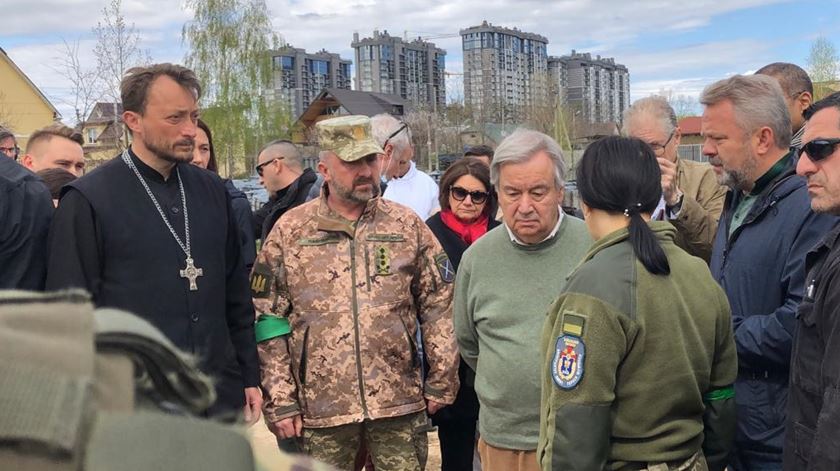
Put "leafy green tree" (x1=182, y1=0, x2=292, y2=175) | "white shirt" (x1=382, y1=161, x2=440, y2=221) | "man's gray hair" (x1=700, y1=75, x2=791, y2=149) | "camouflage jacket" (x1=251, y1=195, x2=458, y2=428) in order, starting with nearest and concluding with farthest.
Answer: "man's gray hair" (x1=700, y1=75, x2=791, y2=149), "camouflage jacket" (x1=251, y1=195, x2=458, y2=428), "white shirt" (x1=382, y1=161, x2=440, y2=221), "leafy green tree" (x1=182, y1=0, x2=292, y2=175)

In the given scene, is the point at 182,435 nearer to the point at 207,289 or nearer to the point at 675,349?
the point at 675,349

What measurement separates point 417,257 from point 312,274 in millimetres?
495

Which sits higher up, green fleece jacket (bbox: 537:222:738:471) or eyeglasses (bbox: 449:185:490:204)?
eyeglasses (bbox: 449:185:490:204)

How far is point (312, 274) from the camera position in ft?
10.4

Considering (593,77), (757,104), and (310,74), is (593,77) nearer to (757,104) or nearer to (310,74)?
(310,74)

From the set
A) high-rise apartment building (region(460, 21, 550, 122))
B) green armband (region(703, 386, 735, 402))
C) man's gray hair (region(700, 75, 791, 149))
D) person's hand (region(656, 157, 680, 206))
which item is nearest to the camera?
green armband (region(703, 386, 735, 402))

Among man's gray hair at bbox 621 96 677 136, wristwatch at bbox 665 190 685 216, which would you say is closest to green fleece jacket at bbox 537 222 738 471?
wristwatch at bbox 665 190 685 216

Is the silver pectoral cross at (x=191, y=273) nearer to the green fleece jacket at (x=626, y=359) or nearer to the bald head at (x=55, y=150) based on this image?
the green fleece jacket at (x=626, y=359)

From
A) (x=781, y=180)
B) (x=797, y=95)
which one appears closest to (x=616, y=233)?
(x=781, y=180)

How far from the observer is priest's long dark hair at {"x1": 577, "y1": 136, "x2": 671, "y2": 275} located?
7.63ft

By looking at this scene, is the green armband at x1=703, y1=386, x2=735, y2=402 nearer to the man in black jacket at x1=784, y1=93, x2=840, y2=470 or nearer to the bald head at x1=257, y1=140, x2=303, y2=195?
the man in black jacket at x1=784, y1=93, x2=840, y2=470

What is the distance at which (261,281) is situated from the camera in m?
3.21

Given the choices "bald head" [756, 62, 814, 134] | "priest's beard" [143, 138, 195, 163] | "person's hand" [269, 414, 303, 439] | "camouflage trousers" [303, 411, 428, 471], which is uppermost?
"bald head" [756, 62, 814, 134]

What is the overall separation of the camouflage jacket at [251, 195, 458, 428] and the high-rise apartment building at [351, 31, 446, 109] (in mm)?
79558
